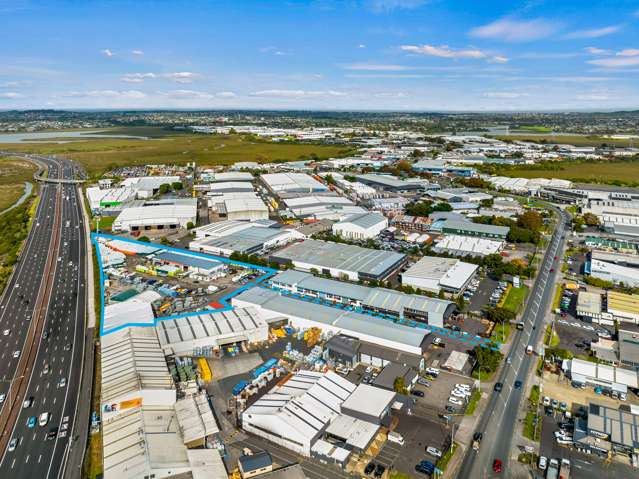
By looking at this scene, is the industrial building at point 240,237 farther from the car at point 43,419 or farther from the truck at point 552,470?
the truck at point 552,470

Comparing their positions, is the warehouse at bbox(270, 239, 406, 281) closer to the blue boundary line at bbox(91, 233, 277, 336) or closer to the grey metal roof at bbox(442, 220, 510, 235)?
the blue boundary line at bbox(91, 233, 277, 336)

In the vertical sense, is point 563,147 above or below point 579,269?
above

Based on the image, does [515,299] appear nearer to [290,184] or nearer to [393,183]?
[393,183]

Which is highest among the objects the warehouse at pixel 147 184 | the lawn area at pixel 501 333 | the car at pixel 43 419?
the warehouse at pixel 147 184

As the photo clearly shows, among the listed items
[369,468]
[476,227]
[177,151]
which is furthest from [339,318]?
[177,151]

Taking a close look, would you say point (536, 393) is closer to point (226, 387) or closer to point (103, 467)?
point (226, 387)

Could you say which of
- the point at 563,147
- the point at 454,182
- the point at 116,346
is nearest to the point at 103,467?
the point at 116,346

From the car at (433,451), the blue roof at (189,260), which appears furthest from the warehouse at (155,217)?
the car at (433,451)
